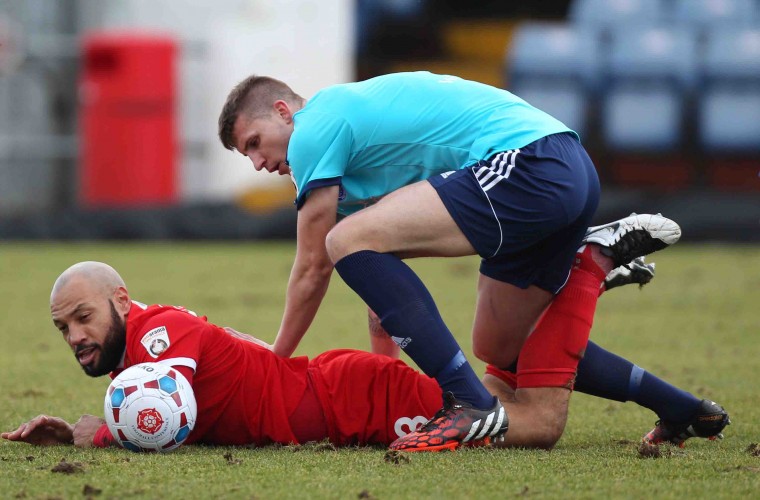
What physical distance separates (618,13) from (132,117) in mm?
6068

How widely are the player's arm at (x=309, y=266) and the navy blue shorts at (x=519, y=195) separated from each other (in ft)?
1.11

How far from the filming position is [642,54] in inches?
553

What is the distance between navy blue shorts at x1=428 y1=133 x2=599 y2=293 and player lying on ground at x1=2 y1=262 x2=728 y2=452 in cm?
52

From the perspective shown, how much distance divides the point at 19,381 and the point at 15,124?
11960 millimetres

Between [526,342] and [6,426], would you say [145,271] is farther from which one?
[526,342]

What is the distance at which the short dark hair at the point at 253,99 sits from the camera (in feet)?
12.7

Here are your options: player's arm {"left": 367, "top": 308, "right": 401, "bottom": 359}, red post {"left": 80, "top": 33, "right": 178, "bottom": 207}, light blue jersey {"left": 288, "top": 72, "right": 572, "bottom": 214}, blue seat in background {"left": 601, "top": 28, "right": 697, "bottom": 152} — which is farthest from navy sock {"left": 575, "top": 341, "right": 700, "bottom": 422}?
red post {"left": 80, "top": 33, "right": 178, "bottom": 207}

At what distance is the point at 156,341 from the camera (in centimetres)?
357

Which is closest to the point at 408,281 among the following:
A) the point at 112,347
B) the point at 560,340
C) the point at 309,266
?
the point at 309,266

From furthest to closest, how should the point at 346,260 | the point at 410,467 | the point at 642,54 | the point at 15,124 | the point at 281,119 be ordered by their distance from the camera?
the point at 15,124
the point at 642,54
the point at 281,119
the point at 346,260
the point at 410,467

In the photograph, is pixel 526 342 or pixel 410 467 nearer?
pixel 410 467

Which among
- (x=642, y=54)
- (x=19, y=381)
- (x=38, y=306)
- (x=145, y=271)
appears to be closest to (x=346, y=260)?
(x=19, y=381)

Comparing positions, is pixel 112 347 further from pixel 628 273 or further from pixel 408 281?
pixel 628 273

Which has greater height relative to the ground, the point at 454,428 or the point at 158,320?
the point at 158,320
